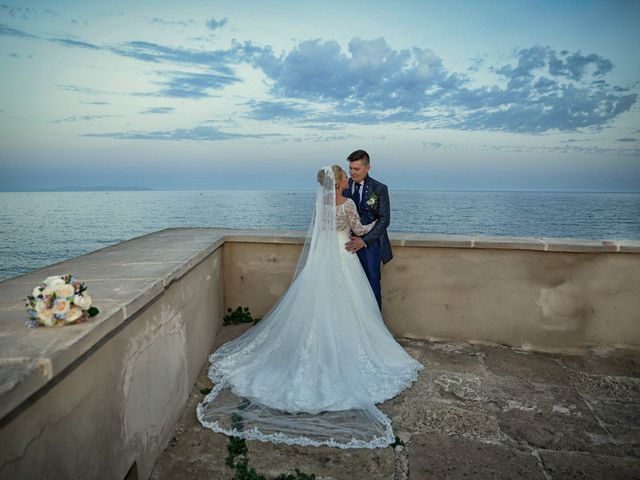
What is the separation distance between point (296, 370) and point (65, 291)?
2.19m

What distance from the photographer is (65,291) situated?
2.01 meters

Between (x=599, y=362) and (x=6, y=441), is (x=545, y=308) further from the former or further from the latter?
(x=6, y=441)

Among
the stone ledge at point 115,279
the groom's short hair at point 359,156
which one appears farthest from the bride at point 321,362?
the stone ledge at point 115,279

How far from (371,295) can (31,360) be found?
11.1 feet

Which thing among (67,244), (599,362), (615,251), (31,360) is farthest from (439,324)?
(67,244)

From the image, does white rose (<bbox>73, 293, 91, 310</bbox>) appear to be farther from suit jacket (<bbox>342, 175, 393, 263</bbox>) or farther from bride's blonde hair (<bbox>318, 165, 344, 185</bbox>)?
suit jacket (<bbox>342, 175, 393, 263</bbox>)

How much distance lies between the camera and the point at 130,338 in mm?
2516

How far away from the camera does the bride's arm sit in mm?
4418

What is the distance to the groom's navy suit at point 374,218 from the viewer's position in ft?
15.7

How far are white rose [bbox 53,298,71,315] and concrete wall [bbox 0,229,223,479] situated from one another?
3.2 inches

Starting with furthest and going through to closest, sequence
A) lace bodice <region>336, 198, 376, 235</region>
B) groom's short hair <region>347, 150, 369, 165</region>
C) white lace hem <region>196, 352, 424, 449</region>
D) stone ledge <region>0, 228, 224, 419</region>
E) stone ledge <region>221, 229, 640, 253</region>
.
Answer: stone ledge <region>221, 229, 640, 253</region>
groom's short hair <region>347, 150, 369, 165</region>
lace bodice <region>336, 198, 376, 235</region>
white lace hem <region>196, 352, 424, 449</region>
stone ledge <region>0, 228, 224, 419</region>

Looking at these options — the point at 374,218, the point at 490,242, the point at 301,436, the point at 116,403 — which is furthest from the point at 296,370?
the point at 490,242

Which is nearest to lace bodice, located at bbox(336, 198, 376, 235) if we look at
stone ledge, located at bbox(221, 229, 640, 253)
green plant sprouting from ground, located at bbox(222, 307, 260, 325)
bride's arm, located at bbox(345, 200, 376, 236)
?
bride's arm, located at bbox(345, 200, 376, 236)

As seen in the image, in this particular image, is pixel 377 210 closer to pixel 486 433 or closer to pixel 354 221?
pixel 354 221
